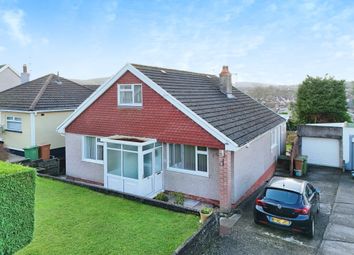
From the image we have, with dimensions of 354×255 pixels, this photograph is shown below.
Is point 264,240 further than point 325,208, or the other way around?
point 325,208

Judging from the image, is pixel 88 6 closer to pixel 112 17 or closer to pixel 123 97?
pixel 112 17

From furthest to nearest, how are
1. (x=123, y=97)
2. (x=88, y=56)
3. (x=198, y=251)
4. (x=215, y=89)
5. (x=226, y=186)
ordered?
1. (x=88, y=56)
2. (x=215, y=89)
3. (x=123, y=97)
4. (x=226, y=186)
5. (x=198, y=251)

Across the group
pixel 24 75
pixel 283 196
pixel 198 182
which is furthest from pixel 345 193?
pixel 24 75

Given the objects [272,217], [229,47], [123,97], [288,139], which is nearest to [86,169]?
[123,97]

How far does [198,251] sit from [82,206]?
5614 millimetres

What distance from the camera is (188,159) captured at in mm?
14234

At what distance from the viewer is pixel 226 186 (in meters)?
12.7

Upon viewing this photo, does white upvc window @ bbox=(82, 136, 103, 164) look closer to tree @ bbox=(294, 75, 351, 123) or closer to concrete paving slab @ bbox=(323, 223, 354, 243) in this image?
concrete paving slab @ bbox=(323, 223, 354, 243)

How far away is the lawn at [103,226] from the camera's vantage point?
877 centimetres

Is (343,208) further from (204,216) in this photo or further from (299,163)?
(204,216)

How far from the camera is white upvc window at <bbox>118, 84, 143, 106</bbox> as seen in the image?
50.4ft

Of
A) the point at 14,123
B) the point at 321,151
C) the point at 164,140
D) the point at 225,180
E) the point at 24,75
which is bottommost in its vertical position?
the point at 225,180

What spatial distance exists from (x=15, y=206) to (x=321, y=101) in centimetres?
3110

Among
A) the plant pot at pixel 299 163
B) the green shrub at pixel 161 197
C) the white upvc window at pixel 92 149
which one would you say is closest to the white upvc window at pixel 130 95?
the white upvc window at pixel 92 149
